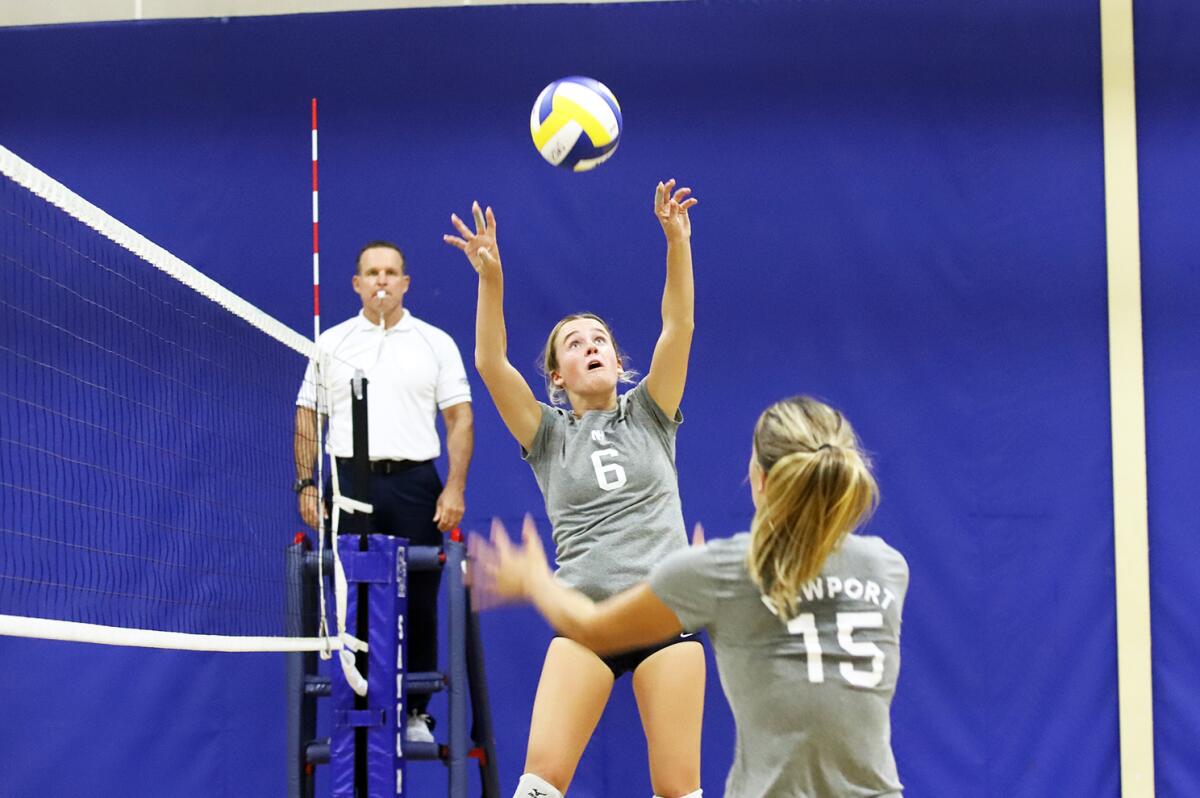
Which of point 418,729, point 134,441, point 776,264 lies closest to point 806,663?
point 418,729

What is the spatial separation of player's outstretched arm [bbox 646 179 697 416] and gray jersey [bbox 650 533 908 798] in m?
1.79

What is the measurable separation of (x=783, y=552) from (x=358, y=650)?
9.36ft

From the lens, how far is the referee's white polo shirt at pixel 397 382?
624cm

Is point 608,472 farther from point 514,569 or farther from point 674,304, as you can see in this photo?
point 514,569

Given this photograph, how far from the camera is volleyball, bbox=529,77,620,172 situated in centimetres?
475

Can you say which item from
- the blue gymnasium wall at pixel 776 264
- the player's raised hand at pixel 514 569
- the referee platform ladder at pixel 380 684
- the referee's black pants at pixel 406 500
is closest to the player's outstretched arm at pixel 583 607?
the player's raised hand at pixel 514 569

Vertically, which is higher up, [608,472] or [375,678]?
[608,472]

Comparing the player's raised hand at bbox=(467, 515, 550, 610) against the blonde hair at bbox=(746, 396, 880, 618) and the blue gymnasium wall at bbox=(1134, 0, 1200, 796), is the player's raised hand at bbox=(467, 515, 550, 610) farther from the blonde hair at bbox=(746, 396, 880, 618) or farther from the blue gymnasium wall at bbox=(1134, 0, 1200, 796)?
the blue gymnasium wall at bbox=(1134, 0, 1200, 796)

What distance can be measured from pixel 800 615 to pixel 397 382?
13.1 feet

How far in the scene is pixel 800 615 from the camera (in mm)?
2561

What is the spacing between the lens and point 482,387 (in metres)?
7.04

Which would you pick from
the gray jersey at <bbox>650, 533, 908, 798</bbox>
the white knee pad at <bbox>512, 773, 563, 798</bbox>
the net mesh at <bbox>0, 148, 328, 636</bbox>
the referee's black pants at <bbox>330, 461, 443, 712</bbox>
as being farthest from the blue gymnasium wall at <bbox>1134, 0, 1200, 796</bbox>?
the gray jersey at <bbox>650, 533, 908, 798</bbox>

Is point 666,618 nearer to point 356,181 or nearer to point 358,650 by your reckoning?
point 358,650

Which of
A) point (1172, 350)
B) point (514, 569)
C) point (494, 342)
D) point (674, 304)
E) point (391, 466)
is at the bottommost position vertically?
point (514, 569)
